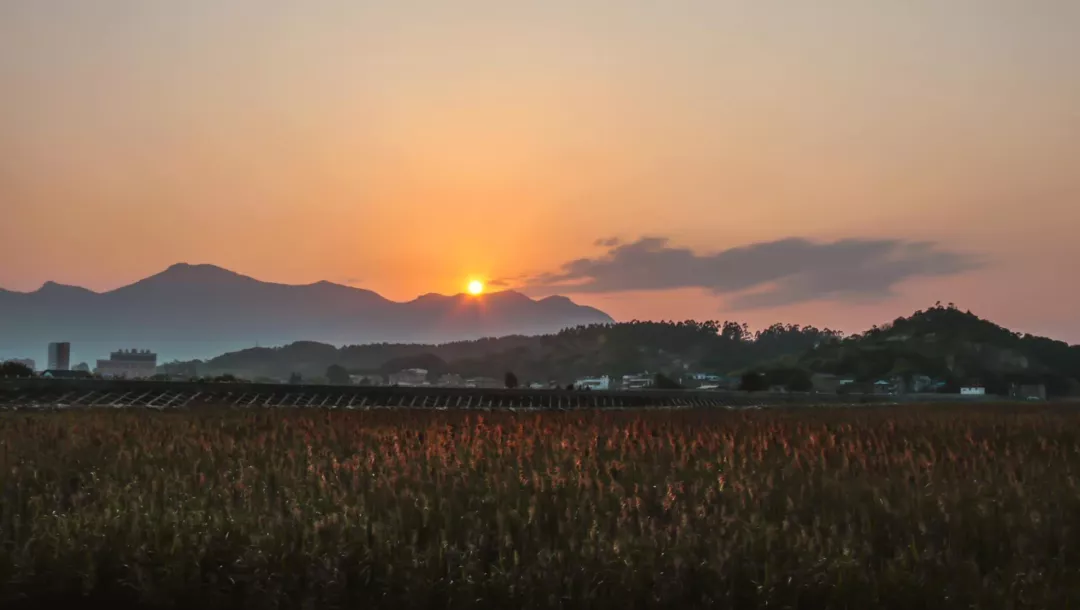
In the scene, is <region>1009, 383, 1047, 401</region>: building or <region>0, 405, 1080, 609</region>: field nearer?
<region>0, 405, 1080, 609</region>: field

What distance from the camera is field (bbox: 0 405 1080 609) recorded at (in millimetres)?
12383

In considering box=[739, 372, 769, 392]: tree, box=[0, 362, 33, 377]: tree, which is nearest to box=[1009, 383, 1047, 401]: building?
box=[739, 372, 769, 392]: tree

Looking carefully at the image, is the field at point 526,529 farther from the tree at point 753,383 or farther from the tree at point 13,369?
the tree at point 753,383

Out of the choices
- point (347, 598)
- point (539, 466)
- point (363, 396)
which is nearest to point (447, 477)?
point (539, 466)

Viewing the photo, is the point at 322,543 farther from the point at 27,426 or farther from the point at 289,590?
the point at 27,426

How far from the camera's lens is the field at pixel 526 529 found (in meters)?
12.4

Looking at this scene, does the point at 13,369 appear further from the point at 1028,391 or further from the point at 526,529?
the point at 1028,391

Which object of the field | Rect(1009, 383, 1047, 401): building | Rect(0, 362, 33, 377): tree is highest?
Rect(0, 362, 33, 377): tree

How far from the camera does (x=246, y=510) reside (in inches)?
584

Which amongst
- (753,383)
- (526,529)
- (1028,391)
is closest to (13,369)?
(526,529)

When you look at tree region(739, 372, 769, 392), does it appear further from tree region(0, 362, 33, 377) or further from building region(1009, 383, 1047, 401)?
tree region(0, 362, 33, 377)

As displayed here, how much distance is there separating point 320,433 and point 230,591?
14.9 meters

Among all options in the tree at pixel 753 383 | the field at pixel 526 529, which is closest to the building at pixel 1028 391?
the tree at pixel 753 383

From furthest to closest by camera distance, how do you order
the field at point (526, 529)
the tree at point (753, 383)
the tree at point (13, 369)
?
1. the tree at point (753, 383)
2. the tree at point (13, 369)
3. the field at point (526, 529)
